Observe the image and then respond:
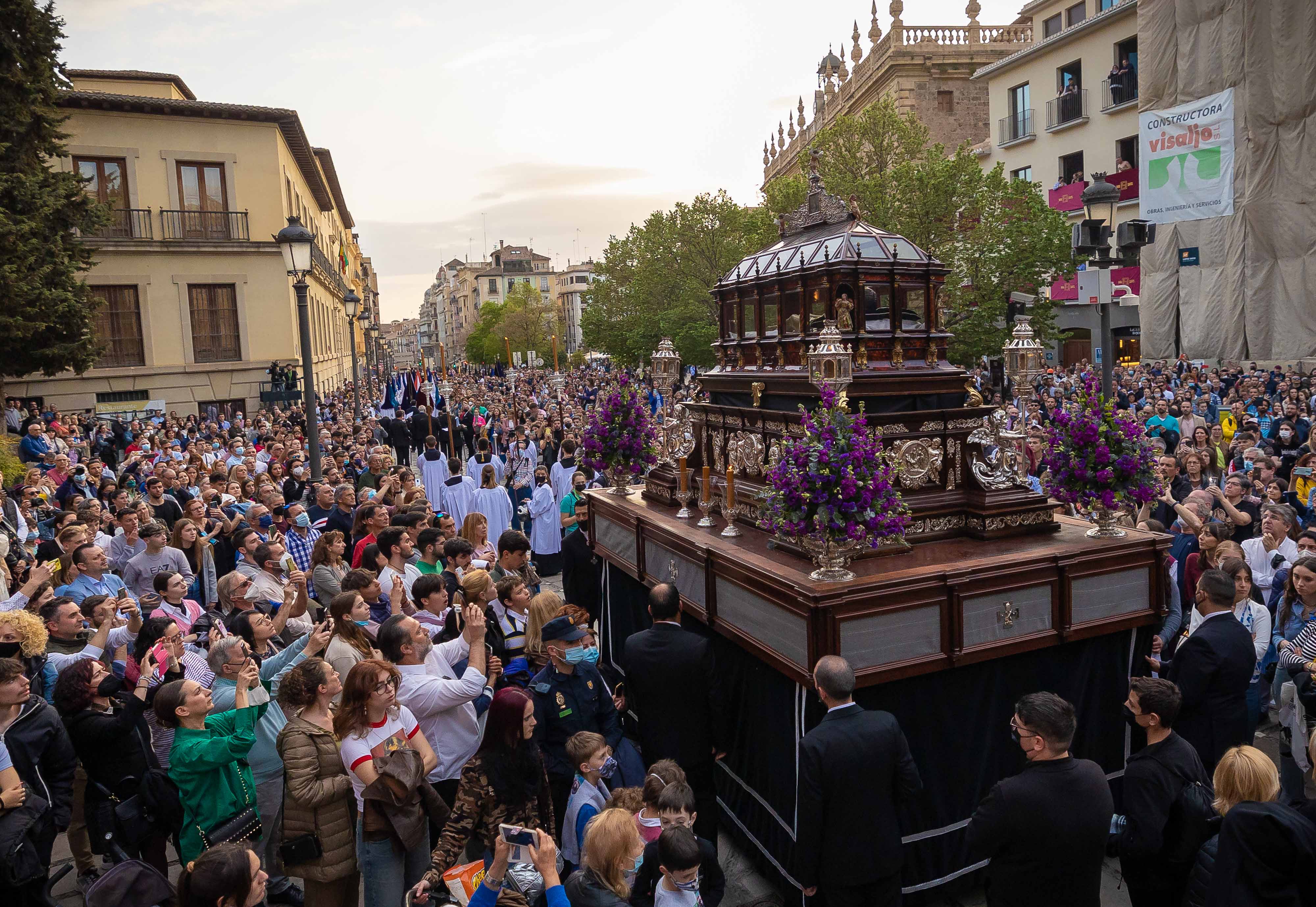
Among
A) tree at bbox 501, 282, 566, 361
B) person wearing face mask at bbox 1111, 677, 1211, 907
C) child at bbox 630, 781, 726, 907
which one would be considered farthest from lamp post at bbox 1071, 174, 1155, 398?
tree at bbox 501, 282, 566, 361

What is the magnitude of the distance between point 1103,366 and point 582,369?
5930cm

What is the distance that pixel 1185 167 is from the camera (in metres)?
27.4

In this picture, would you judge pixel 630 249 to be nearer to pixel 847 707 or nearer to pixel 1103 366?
pixel 1103 366

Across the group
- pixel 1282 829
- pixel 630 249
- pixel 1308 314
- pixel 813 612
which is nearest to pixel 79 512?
pixel 813 612

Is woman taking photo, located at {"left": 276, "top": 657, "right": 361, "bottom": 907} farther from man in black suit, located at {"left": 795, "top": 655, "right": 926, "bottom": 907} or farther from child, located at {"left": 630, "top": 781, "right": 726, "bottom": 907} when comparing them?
man in black suit, located at {"left": 795, "top": 655, "right": 926, "bottom": 907}

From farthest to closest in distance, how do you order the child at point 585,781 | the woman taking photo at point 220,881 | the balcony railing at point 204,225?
the balcony railing at point 204,225 → the child at point 585,781 → the woman taking photo at point 220,881

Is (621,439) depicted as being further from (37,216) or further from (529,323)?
(529,323)

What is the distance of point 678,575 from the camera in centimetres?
757

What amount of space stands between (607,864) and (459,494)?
10.3 meters

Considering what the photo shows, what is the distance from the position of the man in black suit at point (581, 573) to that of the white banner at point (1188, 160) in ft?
84.5

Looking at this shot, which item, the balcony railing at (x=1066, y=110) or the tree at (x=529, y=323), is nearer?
the balcony railing at (x=1066, y=110)

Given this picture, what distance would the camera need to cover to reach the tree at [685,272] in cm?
3984

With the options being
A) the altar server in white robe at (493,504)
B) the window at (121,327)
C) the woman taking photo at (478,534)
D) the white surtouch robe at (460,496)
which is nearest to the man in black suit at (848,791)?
the woman taking photo at (478,534)

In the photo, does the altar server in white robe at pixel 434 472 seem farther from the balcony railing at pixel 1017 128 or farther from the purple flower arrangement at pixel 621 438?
the balcony railing at pixel 1017 128
